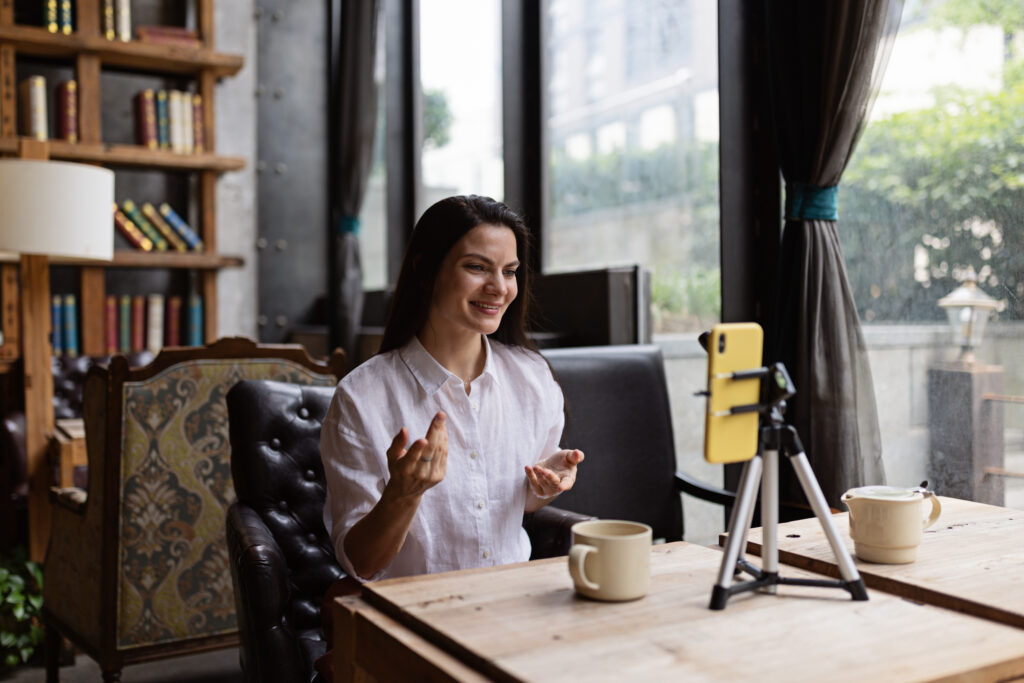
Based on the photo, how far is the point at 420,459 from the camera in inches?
47.4

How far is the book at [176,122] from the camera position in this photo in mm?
4828

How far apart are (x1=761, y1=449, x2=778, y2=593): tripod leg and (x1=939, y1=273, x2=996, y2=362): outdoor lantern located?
4.11 ft

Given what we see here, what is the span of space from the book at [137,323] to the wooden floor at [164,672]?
2.13m

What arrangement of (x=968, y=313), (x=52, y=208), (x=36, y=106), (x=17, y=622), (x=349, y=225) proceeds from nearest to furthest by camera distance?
(x=968, y=313), (x=17, y=622), (x=52, y=208), (x=36, y=106), (x=349, y=225)

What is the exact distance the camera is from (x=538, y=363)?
1771mm

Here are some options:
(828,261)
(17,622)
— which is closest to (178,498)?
(17,622)

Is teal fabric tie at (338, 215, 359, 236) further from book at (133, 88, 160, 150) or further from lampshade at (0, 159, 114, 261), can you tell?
lampshade at (0, 159, 114, 261)

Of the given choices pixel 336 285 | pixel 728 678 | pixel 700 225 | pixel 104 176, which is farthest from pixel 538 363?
pixel 336 285

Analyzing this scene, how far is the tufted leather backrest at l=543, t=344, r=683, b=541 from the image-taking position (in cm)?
238

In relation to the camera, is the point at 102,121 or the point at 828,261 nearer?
the point at 828,261

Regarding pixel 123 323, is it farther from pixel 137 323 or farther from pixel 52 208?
pixel 52 208

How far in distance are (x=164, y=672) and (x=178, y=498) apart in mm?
696

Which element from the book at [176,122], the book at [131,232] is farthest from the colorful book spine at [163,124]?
the book at [131,232]

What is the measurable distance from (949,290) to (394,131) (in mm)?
3714
